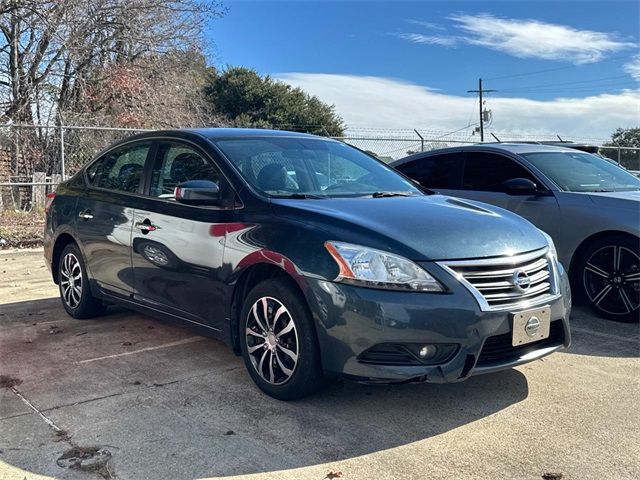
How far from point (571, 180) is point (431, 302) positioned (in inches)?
139

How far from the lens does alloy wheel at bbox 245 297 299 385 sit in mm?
3525

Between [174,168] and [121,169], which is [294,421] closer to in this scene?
[174,168]

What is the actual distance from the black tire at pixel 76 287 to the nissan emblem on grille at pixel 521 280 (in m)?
3.67

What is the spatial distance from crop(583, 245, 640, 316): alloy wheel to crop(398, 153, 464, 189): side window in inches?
69.5

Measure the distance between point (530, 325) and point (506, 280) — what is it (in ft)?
0.95

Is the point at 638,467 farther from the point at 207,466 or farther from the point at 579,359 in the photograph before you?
the point at 207,466

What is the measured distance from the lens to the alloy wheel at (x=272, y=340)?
3.53 m

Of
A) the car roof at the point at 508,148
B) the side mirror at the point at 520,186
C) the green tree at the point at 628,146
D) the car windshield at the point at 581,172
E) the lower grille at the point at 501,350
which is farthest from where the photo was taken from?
the green tree at the point at 628,146

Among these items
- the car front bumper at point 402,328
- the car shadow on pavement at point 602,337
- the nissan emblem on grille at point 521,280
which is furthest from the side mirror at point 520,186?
the car front bumper at point 402,328

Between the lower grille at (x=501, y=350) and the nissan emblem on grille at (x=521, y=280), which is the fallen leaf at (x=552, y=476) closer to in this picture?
the lower grille at (x=501, y=350)

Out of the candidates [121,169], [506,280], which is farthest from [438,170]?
[506,280]

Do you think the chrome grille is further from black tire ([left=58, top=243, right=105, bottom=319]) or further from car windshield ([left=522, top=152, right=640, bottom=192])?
black tire ([left=58, top=243, right=105, bottom=319])

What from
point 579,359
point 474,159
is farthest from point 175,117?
point 579,359

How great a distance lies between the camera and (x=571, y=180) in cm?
601
